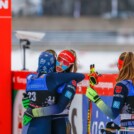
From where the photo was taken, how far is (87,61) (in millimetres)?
19891

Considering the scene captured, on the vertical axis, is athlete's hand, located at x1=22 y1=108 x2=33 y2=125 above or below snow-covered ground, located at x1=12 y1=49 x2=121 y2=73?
below

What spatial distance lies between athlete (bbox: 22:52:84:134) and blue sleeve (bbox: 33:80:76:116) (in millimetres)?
50

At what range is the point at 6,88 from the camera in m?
10.0

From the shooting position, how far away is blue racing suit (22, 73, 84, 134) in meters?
8.20

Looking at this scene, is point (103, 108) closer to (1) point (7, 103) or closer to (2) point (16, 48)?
(1) point (7, 103)

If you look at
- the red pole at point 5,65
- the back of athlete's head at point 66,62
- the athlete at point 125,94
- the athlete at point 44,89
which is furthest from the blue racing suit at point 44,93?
the red pole at point 5,65

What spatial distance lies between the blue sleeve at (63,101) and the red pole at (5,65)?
1850 mm

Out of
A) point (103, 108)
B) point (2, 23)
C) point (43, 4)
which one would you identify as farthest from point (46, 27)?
point (103, 108)

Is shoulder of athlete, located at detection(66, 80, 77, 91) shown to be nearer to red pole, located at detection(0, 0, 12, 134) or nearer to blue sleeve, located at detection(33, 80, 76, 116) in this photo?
blue sleeve, located at detection(33, 80, 76, 116)

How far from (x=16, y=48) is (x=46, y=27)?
30.4ft

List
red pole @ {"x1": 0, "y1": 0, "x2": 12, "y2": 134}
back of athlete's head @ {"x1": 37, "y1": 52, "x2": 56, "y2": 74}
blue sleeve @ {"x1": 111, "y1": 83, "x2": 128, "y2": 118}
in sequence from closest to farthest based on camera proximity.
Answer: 1. blue sleeve @ {"x1": 111, "y1": 83, "x2": 128, "y2": 118}
2. back of athlete's head @ {"x1": 37, "y1": 52, "x2": 56, "y2": 74}
3. red pole @ {"x1": 0, "y1": 0, "x2": 12, "y2": 134}

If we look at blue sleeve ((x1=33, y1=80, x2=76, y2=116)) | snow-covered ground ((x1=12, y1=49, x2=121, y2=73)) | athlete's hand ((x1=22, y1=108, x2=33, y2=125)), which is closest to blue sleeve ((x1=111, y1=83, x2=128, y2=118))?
blue sleeve ((x1=33, y1=80, x2=76, y2=116))

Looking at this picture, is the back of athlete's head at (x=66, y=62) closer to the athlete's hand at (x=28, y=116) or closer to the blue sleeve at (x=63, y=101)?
the blue sleeve at (x=63, y=101)

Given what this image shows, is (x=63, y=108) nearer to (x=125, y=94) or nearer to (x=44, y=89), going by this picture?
(x=44, y=89)
